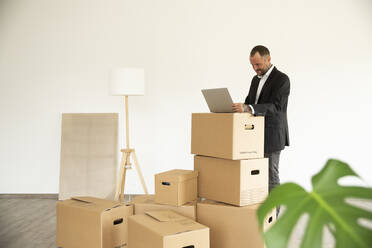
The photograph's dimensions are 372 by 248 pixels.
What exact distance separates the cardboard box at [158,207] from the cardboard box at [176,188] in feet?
0.09

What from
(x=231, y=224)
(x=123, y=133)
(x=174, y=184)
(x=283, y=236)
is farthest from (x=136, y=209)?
(x=283, y=236)

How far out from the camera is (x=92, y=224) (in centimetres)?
231

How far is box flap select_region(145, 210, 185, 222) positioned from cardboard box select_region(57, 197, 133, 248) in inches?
12.8

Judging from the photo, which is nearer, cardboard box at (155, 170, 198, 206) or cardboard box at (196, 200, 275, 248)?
cardboard box at (196, 200, 275, 248)

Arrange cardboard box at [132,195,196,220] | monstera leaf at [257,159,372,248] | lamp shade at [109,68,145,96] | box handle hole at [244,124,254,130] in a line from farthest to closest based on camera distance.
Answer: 1. lamp shade at [109,68,145,96]
2. cardboard box at [132,195,196,220]
3. box handle hole at [244,124,254,130]
4. monstera leaf at [257,159,372,248]

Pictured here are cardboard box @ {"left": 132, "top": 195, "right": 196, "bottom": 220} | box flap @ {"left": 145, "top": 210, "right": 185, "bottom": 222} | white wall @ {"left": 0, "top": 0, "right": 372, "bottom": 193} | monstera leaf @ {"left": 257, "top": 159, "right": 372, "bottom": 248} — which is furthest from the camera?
white wall @ {"left": 0, "top": 0, "right": 372, "bottom": 193}

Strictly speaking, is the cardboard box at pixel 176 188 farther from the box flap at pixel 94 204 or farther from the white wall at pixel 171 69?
the white wall at pixel 171 69

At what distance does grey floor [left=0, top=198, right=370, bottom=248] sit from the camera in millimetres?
2684

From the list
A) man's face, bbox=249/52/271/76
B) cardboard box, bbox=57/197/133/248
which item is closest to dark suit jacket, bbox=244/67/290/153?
man's face, bbox=249/52/271/76

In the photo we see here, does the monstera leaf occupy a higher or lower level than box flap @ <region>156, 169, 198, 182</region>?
higher

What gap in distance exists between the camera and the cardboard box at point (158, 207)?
235cm

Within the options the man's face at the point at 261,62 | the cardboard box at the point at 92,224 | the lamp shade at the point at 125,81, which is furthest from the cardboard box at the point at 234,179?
the lamp shade at the point at 125,81

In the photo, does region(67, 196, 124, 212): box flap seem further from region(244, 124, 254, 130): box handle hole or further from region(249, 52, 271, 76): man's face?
region(249, 52, 271, 76): man's face

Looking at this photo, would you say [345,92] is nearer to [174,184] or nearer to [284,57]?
[284,57]
